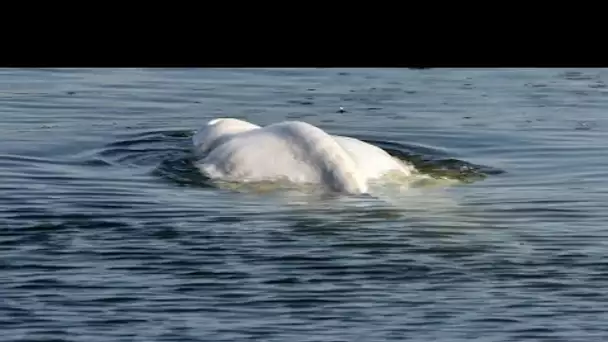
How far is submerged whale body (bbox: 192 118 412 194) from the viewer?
13.3m

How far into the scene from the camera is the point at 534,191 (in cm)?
1391

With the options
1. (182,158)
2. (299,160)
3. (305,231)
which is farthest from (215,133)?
(305,231)

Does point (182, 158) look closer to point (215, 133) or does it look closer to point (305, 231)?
point (215, 133)

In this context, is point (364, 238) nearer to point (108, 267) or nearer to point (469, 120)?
point (108, 267)

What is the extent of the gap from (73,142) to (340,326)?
9272 millimetres

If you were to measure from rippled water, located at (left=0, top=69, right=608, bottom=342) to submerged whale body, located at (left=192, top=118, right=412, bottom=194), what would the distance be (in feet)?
1.23

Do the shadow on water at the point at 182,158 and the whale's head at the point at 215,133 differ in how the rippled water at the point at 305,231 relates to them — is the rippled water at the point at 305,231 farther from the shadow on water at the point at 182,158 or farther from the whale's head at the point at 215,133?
the whale's head at the point at 215,133

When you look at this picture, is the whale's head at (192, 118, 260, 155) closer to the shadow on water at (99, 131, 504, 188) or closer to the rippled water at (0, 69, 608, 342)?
the shadow on water at (99, 131, 504, 188)

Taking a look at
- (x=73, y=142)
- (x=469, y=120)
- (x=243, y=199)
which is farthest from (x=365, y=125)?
(x=243, y=199)

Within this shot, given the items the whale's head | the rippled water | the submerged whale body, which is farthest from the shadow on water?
the submerged whale body

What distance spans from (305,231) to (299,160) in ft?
7.71

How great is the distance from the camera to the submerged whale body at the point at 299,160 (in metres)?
13.3

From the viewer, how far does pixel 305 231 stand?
11391 millimetres

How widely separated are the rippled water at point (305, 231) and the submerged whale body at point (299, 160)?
1.23 ft
